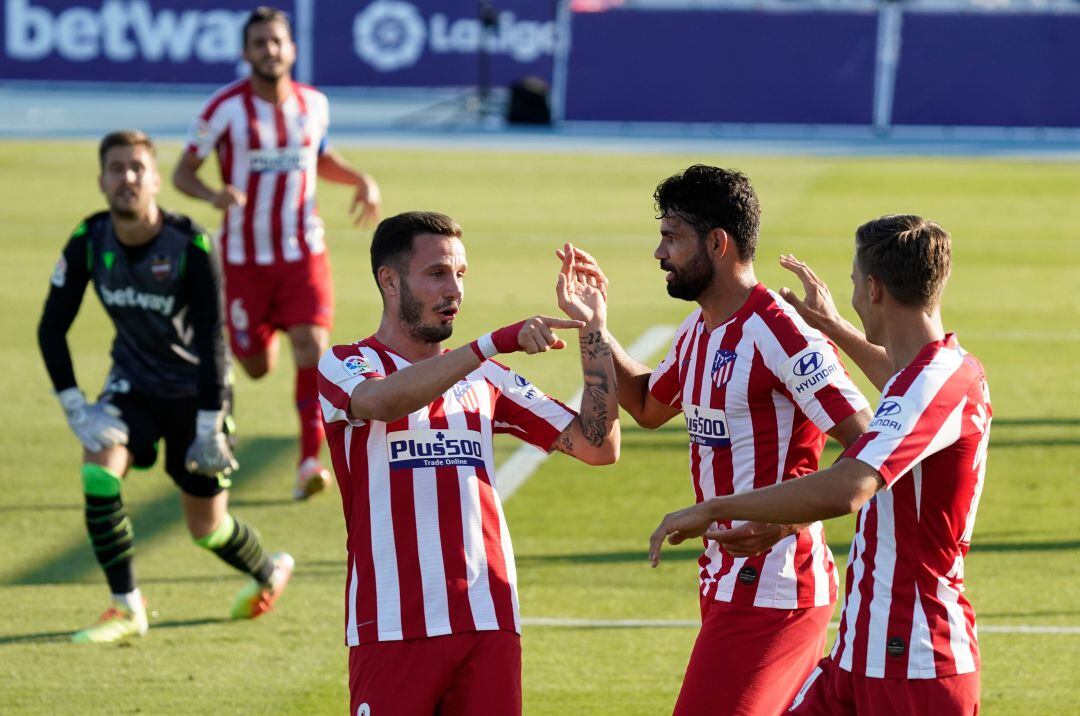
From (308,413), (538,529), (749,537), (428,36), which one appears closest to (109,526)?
(538,529)

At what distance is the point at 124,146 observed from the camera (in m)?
7.43

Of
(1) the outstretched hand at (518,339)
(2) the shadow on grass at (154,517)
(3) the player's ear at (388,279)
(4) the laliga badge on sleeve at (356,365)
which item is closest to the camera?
(1) the outstretched hand at (518,339)

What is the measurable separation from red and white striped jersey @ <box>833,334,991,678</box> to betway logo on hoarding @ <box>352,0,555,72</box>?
102 feet

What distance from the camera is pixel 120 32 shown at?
36125mm

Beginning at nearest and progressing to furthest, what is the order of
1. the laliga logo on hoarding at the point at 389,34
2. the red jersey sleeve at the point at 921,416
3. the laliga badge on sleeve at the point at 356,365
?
the red jersey sleeve at the point at 921,416
the laliga badge on sleeve at the point at 356,365
the laliga logo on hoarding at the point at 389,34

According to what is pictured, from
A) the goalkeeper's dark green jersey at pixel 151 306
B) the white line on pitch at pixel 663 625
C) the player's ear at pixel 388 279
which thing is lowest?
the white line on pitch at pixel 663 625

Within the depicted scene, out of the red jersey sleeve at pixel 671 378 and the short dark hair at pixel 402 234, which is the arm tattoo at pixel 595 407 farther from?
the short dark hair at pixel 402 234

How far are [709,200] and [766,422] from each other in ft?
2.36

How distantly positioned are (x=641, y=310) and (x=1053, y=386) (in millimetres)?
4190

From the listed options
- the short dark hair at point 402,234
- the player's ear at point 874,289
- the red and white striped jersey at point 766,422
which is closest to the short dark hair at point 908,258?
the player's ear at point 874,289

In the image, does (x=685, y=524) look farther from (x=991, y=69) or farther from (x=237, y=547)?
(x=991, y=69)

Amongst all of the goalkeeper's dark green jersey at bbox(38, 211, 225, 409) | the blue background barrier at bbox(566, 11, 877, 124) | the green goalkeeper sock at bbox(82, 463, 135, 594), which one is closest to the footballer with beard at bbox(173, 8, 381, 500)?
the goalkeeper's dark green jersey at bbox(38, 211, 225, 409)

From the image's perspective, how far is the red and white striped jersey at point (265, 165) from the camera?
10672mm

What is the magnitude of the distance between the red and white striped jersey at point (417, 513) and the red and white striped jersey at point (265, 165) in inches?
231
